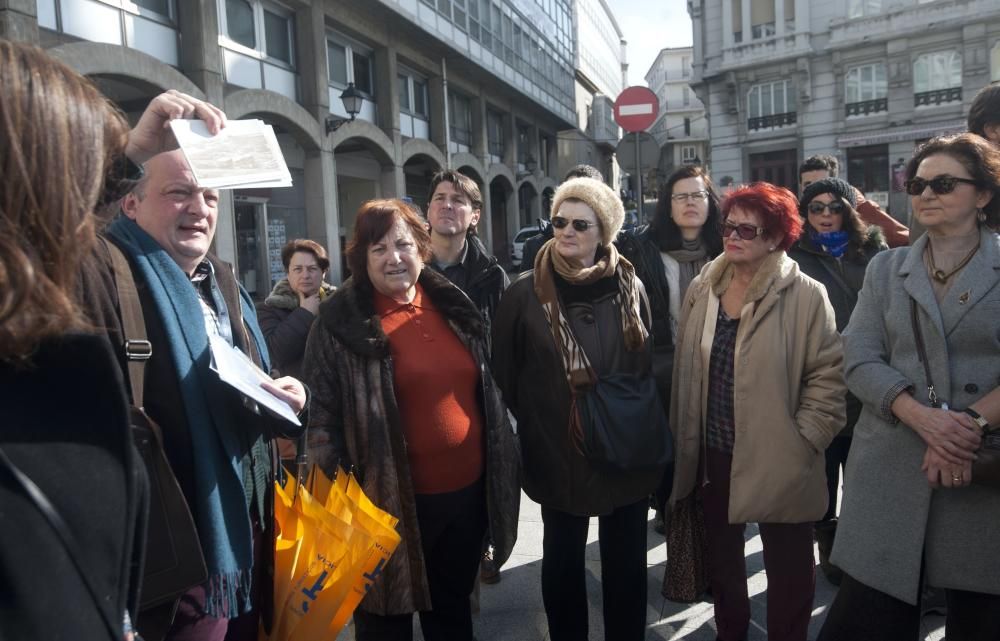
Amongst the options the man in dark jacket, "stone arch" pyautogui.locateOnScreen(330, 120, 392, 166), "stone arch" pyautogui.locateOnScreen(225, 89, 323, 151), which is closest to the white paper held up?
the man in dark jacket

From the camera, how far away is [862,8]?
1159 inches

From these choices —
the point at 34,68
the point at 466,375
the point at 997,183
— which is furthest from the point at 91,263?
the point at 997,183

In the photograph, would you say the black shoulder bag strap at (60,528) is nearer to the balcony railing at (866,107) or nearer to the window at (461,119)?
the window at (461,119)

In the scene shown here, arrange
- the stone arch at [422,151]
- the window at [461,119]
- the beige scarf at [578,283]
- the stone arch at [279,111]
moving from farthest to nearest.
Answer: the window at [461,119] → the stone arch at [422,151] → the stone arch at [279,111] → the beige scarf at [578,283]

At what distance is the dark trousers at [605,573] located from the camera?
2971 millimetres

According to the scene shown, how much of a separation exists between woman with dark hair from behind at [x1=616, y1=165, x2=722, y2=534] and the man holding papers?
236 cm

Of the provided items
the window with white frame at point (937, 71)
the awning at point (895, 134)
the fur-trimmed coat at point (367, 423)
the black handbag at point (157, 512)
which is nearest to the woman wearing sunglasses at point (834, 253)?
the fur-trimmed coat at point (367, 423)

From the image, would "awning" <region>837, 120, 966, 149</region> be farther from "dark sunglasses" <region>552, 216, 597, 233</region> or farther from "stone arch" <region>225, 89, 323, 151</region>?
"dark sunglasses" <region>552, 216, 597, 233</region>

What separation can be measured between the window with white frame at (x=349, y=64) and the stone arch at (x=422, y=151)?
179cm

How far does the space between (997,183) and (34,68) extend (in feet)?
9.31

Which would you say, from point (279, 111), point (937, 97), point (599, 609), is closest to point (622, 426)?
point (599, 609)

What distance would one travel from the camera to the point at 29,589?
32.5 inches

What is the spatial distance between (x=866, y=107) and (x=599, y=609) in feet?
104

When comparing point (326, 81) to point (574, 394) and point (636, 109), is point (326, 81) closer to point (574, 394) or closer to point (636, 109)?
point (636, 109)
